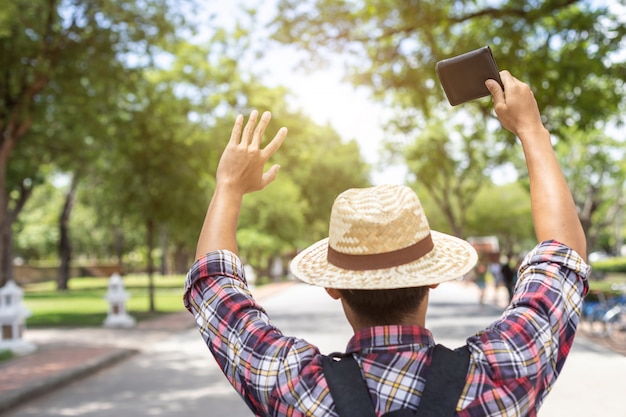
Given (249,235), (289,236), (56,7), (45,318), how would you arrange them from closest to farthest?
(56,7) < (45,318) < (249,235) < (289,236)

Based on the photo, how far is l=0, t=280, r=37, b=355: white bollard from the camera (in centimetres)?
1287

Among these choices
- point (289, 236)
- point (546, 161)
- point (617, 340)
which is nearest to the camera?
point (546, 161)

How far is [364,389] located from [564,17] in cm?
1418

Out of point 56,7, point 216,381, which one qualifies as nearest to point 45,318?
point 56,7

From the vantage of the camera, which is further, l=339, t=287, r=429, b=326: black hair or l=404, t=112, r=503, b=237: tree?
l=404, t=112, r=503, b=237: tree

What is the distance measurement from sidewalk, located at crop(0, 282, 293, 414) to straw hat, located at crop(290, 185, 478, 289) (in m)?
7.46

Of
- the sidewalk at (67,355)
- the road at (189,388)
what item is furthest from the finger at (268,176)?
the sidewalk at (67,355)

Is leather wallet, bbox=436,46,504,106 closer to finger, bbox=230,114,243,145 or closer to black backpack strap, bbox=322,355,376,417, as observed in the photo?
finger, bbox=230,114,243,145

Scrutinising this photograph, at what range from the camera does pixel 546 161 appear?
1891 mm

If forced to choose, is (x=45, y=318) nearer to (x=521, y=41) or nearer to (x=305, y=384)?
(x=521, y=41)

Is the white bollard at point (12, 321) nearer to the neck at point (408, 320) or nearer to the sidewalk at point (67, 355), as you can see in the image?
the sidewalk at point (67, 355)

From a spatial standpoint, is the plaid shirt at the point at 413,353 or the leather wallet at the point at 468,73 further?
the leather wallet at the point at 468,73

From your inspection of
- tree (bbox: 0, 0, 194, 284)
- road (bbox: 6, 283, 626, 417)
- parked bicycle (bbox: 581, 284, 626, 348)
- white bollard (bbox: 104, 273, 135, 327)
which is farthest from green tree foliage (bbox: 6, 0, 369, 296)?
parked bicycle (bbox: 581, 284, 626, 348)

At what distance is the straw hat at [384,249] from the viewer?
1.70 m
